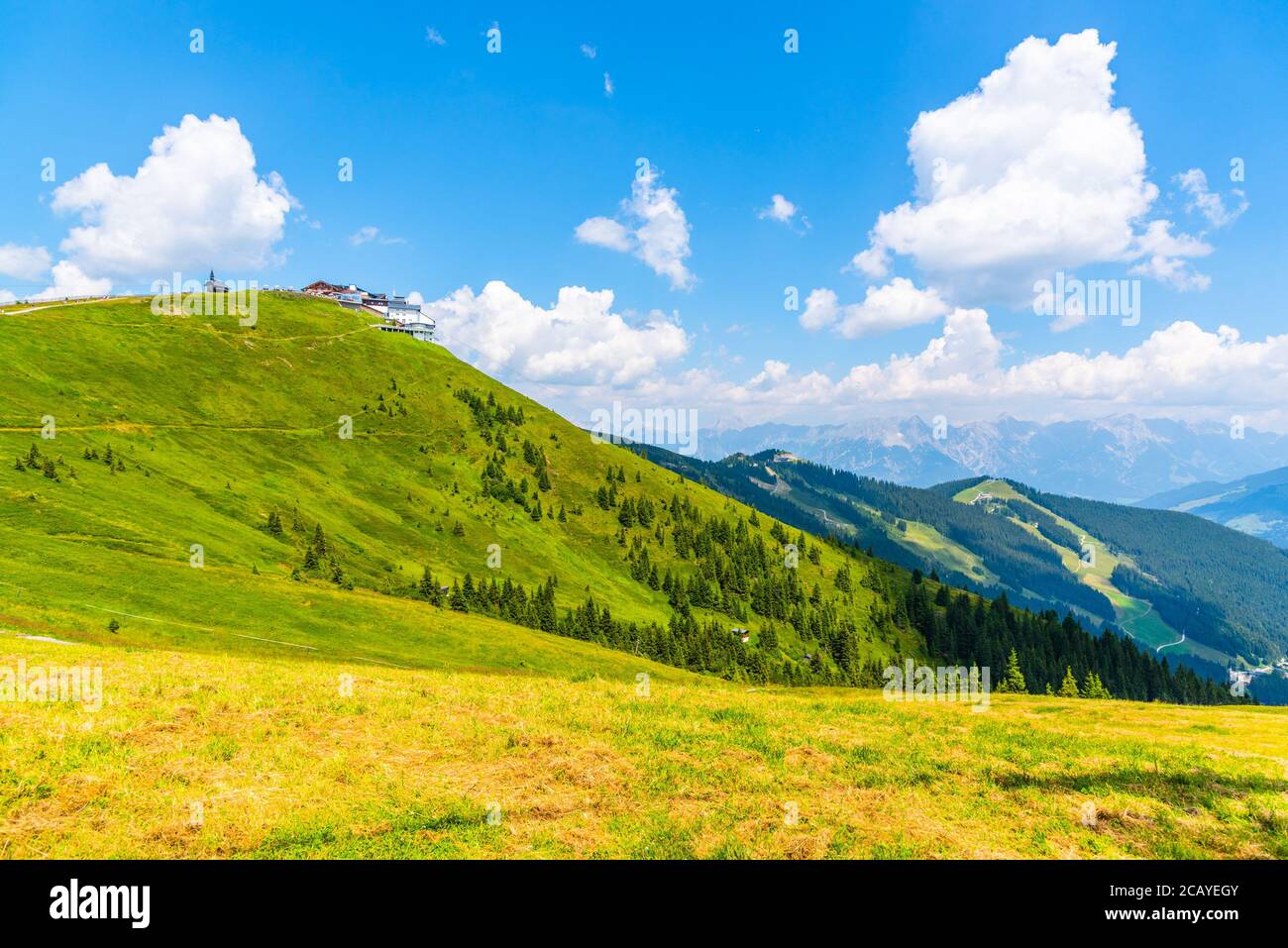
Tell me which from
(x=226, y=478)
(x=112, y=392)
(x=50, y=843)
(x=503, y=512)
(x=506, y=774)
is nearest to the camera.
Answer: (x=50, y=843)

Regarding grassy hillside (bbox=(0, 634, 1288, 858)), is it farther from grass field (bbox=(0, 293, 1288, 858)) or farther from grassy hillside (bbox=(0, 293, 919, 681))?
grassy hillside (bbox=(0, 293, 919, 681))

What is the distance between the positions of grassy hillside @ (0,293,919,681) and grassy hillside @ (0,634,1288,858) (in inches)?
1269

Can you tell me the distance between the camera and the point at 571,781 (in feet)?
53.5

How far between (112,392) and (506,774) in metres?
156

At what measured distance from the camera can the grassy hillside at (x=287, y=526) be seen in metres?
57.6

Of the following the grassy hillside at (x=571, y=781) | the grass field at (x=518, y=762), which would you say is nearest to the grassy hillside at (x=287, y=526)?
the grass field at (x=518, y=762)

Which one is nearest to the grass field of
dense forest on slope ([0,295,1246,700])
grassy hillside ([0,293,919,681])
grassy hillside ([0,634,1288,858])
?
grassy hillside ([0,634,1288,858])

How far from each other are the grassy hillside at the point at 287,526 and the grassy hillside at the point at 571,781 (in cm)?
3223

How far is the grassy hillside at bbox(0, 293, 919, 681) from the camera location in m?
57.6

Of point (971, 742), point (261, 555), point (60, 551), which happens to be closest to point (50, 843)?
point (971, 742)
